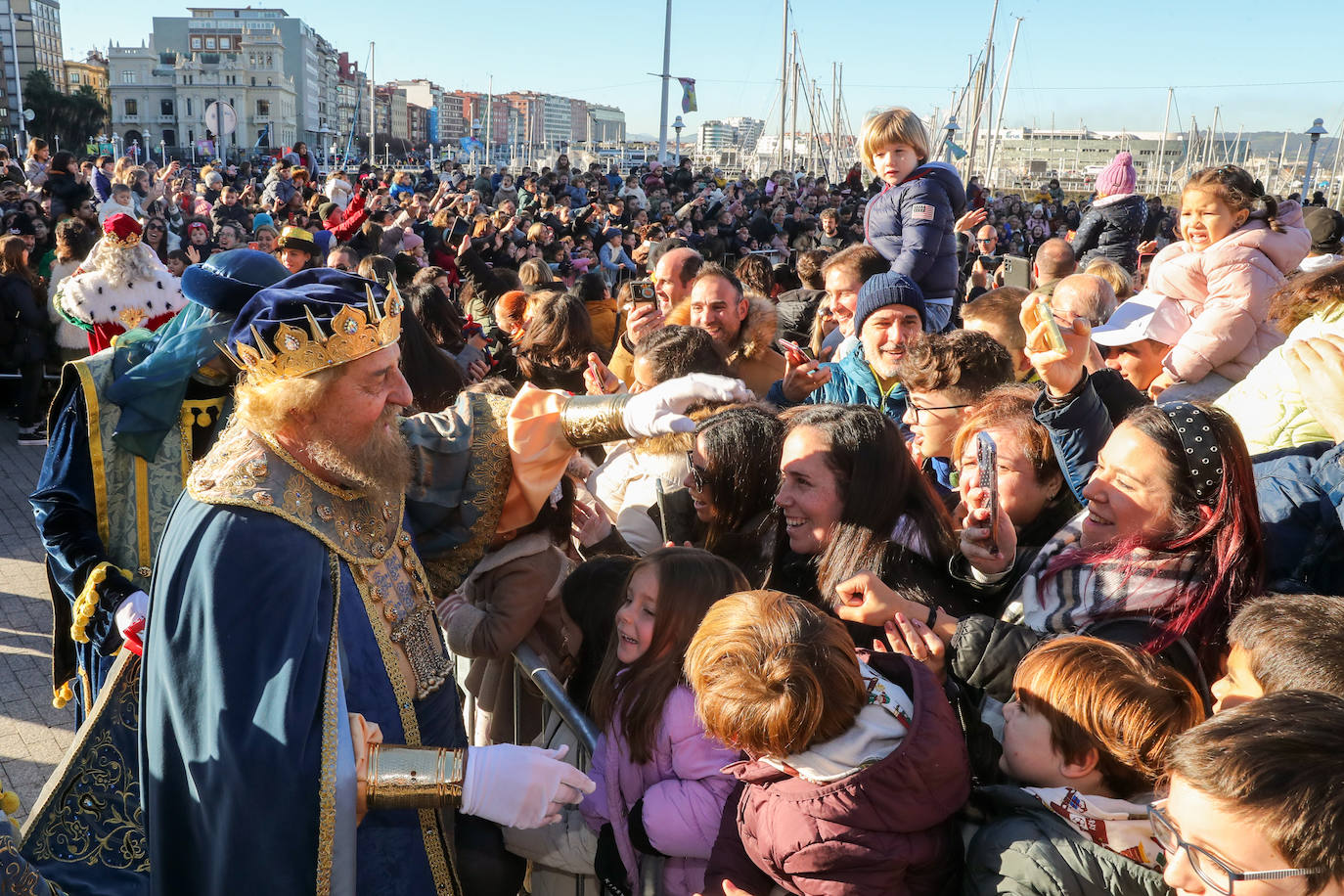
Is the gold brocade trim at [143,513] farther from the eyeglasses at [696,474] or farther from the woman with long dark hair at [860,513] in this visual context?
the woman with long dark hair at [860,513]

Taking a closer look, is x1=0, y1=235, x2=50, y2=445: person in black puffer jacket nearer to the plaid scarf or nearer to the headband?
the plaid scarf

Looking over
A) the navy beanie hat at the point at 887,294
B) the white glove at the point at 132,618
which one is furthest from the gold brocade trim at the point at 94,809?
the navy beanie hat at the point at 887,294

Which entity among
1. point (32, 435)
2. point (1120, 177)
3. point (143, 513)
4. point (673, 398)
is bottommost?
point (32, 435)

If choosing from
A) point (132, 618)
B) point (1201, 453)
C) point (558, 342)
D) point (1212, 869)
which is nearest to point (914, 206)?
point (558, 342)

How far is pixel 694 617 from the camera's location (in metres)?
2.33

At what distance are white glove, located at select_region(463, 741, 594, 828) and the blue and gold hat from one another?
0.83 metres

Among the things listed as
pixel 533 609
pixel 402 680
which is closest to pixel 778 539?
pixel 533 609

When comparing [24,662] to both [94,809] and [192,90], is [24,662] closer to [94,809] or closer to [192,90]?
[94,809]

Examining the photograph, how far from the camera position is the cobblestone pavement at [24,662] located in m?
3.99

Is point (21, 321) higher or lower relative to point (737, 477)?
lower

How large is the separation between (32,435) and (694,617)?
782 centimetres

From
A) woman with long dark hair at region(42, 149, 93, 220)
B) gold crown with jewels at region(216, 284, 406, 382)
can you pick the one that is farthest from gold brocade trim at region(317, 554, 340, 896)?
woman with long dark hair at region(42, 149, 93, 220)

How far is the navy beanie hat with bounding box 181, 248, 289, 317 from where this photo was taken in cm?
228

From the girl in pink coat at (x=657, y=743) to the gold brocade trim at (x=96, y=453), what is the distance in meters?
1.48
